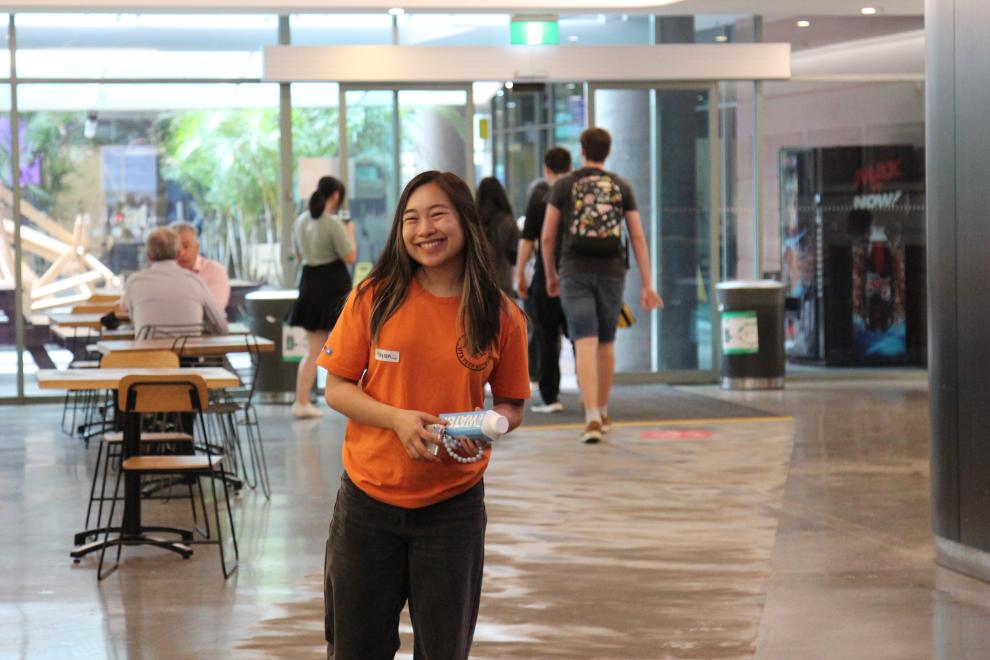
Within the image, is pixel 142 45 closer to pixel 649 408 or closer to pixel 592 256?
pixel 649 408

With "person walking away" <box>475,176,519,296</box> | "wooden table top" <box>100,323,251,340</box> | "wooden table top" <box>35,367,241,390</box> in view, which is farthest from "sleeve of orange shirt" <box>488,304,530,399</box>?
"person walking away" <box>475,176,519,296</box>

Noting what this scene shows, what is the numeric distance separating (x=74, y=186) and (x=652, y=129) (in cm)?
519

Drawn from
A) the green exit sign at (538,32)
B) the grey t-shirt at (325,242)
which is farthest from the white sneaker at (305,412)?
the green exit sign at (538,32)

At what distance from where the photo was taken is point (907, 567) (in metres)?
6.07

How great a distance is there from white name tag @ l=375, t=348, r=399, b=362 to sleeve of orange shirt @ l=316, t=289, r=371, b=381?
52 millimetres

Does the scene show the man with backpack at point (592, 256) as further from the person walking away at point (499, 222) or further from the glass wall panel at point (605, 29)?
the glass wall panel at point (605, 29)

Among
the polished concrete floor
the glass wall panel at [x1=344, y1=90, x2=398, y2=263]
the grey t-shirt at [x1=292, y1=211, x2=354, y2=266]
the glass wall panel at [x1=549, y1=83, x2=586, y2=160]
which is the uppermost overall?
the glass wall panel at [x1=549, y1=83, x2=586, y2=160]

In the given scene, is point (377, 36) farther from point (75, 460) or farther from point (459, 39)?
point (75, 460)

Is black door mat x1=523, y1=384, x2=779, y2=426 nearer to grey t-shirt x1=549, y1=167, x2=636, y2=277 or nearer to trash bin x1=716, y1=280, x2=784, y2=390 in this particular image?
trash bin x1=716, y1=280, x2=784, y2=390

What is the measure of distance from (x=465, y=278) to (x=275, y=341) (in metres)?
9.52

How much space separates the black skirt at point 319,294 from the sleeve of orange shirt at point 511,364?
7.50 meters

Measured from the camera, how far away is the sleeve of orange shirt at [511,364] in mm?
3477

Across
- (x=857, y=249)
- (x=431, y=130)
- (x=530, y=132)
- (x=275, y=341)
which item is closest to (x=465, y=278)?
(x=275, y=341)

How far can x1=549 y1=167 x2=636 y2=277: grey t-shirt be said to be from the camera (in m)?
9.40
